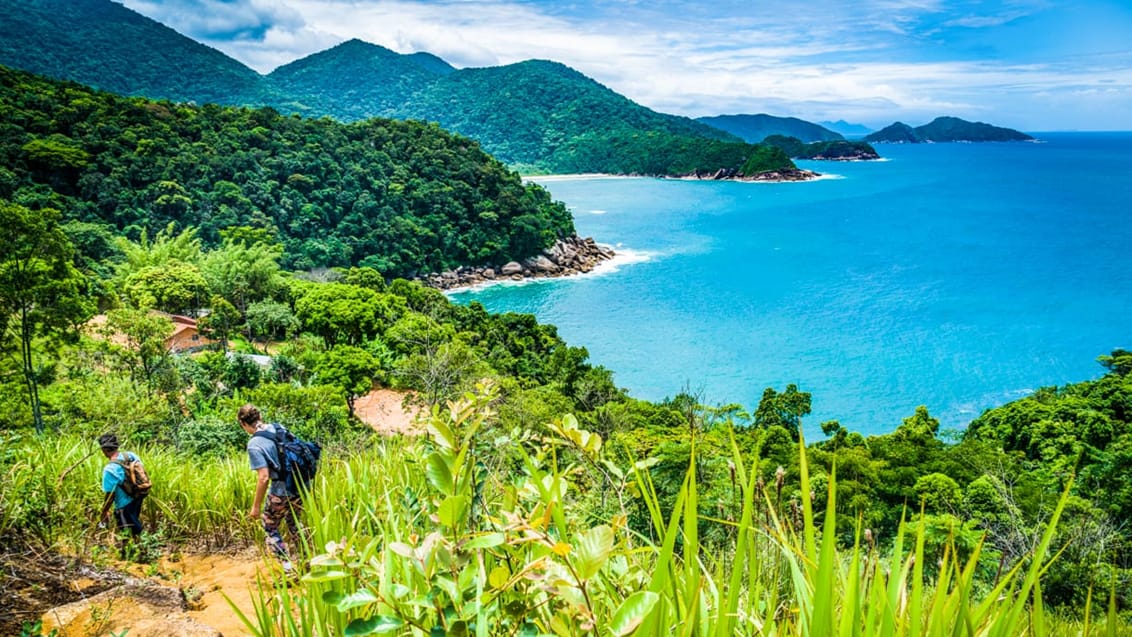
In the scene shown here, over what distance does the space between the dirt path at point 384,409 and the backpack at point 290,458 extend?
15481mm

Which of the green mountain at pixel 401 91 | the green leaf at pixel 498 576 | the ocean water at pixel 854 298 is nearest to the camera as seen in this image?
the green leaf at pixel 498 576

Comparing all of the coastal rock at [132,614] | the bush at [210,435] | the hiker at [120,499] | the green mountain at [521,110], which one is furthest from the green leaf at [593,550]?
the green mountain at [521,110]

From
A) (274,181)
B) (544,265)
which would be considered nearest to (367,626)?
(544,265)

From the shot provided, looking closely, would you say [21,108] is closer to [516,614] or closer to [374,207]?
[374,207]

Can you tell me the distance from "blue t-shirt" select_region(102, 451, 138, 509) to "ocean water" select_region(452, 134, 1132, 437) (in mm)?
19979

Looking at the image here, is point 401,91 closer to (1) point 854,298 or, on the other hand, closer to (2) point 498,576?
(1) point 854,298

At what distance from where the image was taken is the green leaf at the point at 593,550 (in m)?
0.80

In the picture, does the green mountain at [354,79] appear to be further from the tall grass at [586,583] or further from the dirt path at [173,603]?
the tall grass at [586,583]

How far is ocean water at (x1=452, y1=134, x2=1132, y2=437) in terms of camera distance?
24641 millimetres

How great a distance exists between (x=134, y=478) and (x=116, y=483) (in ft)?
0.27

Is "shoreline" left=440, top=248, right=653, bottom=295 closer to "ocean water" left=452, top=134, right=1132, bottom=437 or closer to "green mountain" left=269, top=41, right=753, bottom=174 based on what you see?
"ocean water" left=452, top=134, right=1132, bottom=437

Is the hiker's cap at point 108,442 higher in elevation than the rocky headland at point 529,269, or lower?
higher

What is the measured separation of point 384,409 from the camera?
20031 millimetres

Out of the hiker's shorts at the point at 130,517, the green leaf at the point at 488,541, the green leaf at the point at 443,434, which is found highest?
the green leaf at the point at 443,434
